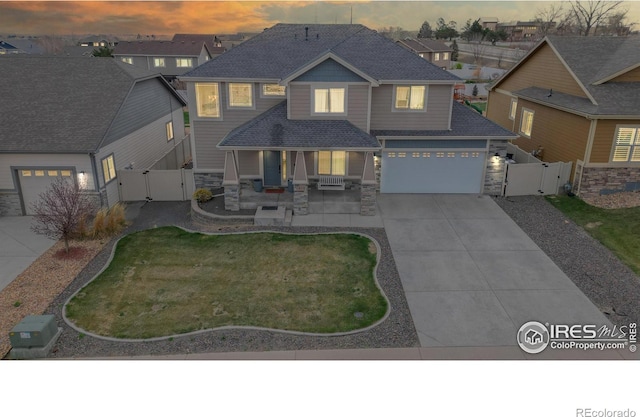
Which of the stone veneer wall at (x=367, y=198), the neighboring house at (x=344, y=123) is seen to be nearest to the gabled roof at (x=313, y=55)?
the neighboring house at (x=344, y=123)

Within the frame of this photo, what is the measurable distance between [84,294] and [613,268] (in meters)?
17.3

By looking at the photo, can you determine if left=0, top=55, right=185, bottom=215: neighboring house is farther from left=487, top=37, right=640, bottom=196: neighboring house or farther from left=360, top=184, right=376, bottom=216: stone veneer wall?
left=487, top=37, right=640, bottom=196: neighboring house

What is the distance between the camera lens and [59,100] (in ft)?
68.0

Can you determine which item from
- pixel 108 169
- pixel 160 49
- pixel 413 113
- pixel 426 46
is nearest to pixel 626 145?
pixel 413 113

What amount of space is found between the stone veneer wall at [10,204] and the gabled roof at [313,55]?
30.3 feet

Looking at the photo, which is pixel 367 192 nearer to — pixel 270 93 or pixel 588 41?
pixel 270 93

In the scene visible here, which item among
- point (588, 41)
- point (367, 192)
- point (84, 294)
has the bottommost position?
point (84, 294)

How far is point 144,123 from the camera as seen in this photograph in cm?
2417

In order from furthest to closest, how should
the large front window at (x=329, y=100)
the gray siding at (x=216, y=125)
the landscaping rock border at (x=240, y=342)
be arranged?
the gray siding at (x=216, y=125)
the large front window at (x=329, y=100)
the landscaping rock border at (x=240, y=342)

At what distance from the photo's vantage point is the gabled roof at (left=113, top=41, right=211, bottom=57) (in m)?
66.1

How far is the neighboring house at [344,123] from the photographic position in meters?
20.3

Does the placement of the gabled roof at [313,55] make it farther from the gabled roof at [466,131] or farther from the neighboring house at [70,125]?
the neighboring house at [70,125]

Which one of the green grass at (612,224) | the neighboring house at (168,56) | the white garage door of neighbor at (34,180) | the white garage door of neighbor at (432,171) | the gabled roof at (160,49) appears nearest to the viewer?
the green grass at (612,224)

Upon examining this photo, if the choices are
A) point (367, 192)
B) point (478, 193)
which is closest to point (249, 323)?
point (367, 192)
